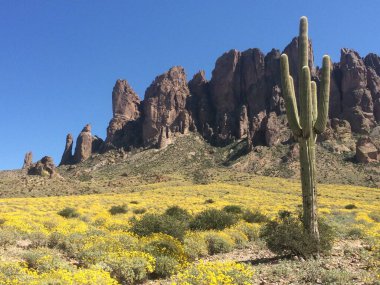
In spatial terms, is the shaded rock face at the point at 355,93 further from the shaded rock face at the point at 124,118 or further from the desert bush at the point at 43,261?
the desert bush at the point at 43,261

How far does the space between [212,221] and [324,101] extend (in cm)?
922

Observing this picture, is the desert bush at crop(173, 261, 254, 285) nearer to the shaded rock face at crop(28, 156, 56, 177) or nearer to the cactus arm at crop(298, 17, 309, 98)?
the cactus arm at crop(298, 17, 309, 98)

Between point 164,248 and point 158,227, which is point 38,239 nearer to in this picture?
point 158,227

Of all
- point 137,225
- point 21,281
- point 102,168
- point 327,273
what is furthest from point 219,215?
point 102,168

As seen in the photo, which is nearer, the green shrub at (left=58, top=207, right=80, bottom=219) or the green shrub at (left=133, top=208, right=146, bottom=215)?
the green shrub at (left=58, top=207, right=80, bottom=219)

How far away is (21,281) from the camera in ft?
24.9

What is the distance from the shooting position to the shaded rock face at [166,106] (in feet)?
411

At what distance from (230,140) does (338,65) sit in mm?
45521

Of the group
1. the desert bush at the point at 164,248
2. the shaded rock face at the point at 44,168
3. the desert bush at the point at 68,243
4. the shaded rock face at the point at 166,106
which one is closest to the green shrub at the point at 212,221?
the desert bush at the point at 68,243

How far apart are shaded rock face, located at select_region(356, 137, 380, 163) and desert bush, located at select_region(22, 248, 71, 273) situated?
83.9 m

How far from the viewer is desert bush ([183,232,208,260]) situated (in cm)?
1338

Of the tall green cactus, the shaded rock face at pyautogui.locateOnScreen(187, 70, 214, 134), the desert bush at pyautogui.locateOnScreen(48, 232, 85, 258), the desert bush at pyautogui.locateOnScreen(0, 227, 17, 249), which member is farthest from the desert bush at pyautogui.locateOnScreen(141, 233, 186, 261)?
the shaded rock face at pyautogui.locateOnScreen(187, 70, 214, 134)

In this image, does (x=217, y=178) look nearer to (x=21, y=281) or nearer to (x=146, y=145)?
(x=146, y=145)

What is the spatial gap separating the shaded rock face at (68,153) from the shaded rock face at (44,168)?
57.9 m
